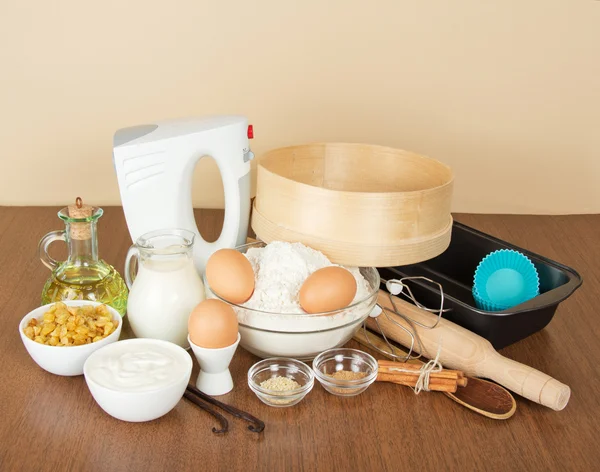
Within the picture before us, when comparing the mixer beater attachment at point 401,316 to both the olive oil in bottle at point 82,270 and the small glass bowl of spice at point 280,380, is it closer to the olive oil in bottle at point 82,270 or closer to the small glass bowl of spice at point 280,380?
the small glass bowl of spice at point 280,380

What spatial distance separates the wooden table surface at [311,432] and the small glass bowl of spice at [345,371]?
0.7 inches

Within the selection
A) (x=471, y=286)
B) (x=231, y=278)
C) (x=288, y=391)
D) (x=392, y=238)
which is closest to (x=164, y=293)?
(x=231, y=278)

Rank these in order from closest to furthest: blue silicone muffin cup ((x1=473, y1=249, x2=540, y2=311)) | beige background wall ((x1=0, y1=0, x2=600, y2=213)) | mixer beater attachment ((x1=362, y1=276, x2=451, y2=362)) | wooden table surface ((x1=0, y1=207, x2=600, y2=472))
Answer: wooden table surface ((x1=0, y1=207, x2=600, y2=472)) < mixer beater attachment ((x1=362, y1=276, x2=451, y2=362)) < blue silicone muffin cup ((x1=473, y1=249, x2=540, y2=311)) < beige background wall ((x1=0, y1=0, x2=600, y2=213))

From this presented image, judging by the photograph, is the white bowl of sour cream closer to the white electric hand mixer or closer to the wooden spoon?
the white electric hand mixer

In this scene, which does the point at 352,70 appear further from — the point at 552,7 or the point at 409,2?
the point at 552,7

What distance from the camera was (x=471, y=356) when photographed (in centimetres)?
103

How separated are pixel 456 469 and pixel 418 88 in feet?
3.51

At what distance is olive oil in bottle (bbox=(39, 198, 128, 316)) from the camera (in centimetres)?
110

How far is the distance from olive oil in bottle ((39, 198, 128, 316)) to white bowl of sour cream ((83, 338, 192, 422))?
0.16 metres

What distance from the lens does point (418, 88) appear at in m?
1.74

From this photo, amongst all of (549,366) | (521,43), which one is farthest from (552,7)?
(549,366)

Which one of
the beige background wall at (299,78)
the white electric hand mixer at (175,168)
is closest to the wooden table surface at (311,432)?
the white electric hand mixer at (175,168)

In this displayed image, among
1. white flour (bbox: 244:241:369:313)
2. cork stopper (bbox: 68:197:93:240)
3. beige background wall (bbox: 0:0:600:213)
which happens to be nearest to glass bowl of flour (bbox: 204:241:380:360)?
white flour (bbox: 244:241:369:313)

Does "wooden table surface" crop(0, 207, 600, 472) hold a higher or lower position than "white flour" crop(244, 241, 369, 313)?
lower
